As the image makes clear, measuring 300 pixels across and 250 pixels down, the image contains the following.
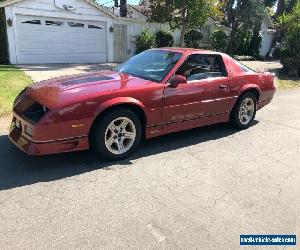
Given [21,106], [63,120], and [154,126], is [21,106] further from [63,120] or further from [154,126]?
[154,126]

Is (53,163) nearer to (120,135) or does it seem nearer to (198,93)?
(120,135)

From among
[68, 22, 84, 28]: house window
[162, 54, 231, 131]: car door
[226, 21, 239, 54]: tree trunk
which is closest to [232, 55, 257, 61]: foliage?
[226, 21, 239, 54]: tree trunk

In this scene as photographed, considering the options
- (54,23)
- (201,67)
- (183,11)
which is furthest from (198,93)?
(54,23)

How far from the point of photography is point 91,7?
17.2 meters

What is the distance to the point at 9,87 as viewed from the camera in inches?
365

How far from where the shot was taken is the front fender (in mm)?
4467

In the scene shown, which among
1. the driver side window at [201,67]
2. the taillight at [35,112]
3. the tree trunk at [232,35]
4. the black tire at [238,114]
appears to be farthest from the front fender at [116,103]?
the tree trunk at [232,35]

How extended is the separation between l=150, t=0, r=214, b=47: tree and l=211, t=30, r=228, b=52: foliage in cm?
653

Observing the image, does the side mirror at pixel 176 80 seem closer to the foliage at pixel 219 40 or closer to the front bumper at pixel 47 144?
the front bumper at pixel 47 144

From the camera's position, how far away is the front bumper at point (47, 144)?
4227 mm

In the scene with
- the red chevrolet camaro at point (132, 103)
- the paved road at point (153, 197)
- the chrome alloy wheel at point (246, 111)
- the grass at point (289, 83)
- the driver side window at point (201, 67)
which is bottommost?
the grass at point (289, 83)

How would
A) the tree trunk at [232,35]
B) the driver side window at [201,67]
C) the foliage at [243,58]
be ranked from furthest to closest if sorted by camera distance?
1. the foliage at [243,58]
2. the tree trunk at [232,35]
3. the driver side window at [201,67]

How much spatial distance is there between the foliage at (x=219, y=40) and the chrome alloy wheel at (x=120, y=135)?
20172mm

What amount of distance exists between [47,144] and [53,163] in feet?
1.69
